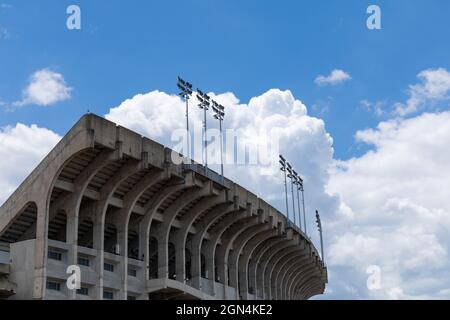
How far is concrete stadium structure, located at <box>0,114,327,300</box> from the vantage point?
46.4 metres

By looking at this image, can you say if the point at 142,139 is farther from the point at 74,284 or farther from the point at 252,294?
the point at 252,294

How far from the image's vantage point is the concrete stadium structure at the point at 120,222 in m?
46.4

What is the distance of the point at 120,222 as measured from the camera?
52938 millimetres

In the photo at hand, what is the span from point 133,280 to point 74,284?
22.5 ft

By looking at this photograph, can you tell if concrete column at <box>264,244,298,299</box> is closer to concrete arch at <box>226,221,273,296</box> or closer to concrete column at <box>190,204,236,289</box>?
concrete arch at <box>226,221,273,296</box>

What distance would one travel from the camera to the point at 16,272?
46.2 meters

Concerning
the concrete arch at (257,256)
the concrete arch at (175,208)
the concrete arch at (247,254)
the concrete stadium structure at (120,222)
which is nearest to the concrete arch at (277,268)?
the concrete arch at (257,256)

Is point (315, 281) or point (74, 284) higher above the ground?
point (315, 281)

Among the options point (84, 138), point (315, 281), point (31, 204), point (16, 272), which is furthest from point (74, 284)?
point (315, 281)

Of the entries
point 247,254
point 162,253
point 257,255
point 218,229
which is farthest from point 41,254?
point 257,255

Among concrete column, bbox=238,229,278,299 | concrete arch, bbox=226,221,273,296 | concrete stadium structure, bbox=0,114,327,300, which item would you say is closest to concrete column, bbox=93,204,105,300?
concrete stadium structure, bbox=0,114,327,300

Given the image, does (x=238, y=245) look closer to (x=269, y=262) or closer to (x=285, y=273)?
(x=269, y=262)

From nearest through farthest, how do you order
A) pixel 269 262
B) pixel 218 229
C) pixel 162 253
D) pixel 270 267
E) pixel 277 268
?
pixel 162 253 < pixel 218 229 < pixel 269 262 < pixel 270 267 < pixel 277 268

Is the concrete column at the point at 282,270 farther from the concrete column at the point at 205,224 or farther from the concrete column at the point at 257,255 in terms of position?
the concrete column at the point at 205,224
